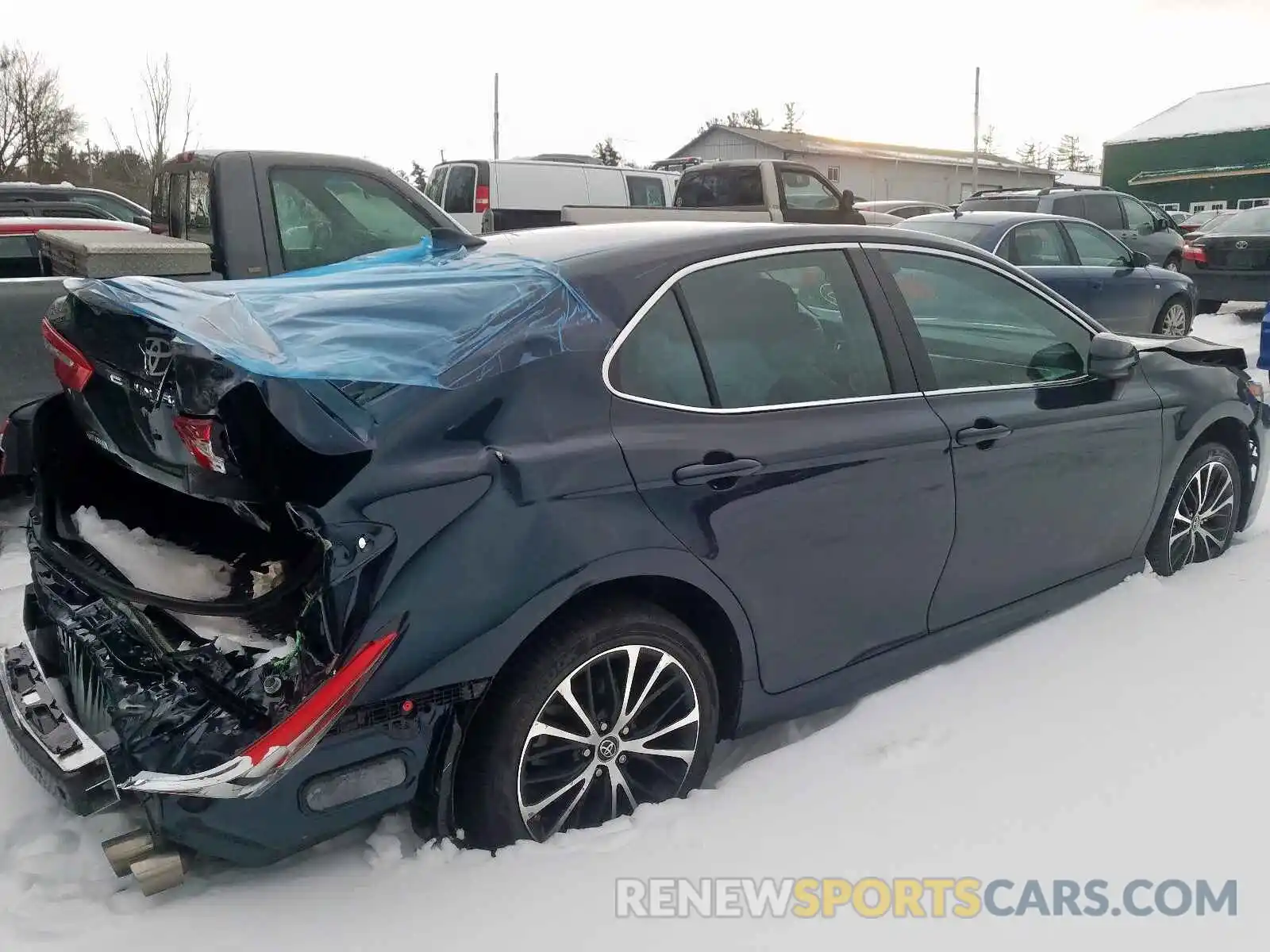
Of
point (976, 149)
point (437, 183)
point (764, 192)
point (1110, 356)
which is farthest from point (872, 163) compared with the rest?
point (1110, 356)

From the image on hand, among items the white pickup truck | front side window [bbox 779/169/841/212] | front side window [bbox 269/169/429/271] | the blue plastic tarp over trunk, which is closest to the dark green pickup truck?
front side window [bbox 269/169/429/271]

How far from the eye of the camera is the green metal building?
133 ft

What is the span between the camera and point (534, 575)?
2480 mm

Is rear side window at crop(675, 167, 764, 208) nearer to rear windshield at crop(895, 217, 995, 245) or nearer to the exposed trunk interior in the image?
rear windshield at crop(895, 217, 995, 245)

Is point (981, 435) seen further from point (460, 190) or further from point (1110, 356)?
point (460, 190)

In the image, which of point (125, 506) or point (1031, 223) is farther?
point (1031, 223)

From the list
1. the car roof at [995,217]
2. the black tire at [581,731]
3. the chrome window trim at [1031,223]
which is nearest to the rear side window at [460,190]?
the car roof at [995,217]

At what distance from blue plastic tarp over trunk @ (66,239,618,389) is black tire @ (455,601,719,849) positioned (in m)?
0.70

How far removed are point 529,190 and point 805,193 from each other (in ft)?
14.8

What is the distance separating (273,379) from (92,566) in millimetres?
984

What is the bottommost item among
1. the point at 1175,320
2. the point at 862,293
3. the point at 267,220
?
the point at 862,293

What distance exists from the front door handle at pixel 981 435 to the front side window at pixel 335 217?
4.07 m

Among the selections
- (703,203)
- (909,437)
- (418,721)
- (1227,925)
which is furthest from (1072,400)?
(703,203)

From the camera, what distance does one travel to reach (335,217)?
636 centimetres
